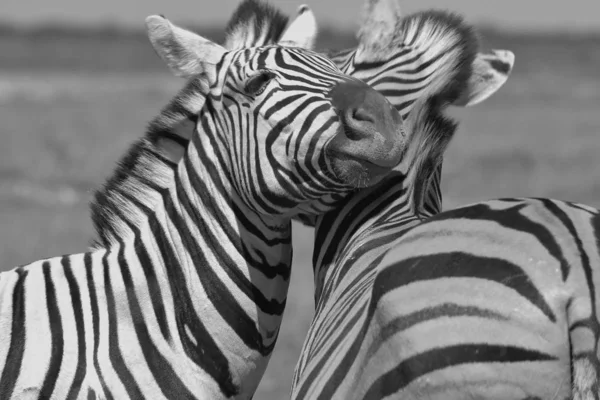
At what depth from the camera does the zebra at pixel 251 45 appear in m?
3.83

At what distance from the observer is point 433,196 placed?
3.87m

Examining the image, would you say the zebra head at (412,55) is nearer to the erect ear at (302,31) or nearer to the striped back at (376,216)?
the striped back at (376,216)

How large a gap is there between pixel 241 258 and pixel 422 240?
1328 mm

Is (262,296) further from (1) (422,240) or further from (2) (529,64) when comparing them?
(2) (529,64)

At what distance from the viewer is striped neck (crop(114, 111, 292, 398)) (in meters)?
3.58

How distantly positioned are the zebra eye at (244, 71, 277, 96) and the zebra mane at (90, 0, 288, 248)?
0.39 metres

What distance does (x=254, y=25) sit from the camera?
4.05m

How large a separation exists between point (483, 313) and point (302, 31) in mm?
2294

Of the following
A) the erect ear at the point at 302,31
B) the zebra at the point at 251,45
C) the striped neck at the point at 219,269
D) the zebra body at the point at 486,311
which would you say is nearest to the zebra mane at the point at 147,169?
the zebra at the point at 251,45

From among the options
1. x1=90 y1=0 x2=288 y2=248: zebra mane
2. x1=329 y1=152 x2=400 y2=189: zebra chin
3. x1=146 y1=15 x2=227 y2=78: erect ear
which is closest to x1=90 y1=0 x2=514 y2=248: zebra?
x1=90 y1=0 x2=288 y2=248: zebra mane

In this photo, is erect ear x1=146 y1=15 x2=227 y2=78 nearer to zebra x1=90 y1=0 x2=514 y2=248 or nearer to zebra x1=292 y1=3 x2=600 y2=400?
zebra x1=90 y1=0 x2=514 y2=248

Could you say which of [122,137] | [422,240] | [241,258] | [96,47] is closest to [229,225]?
[241,258]

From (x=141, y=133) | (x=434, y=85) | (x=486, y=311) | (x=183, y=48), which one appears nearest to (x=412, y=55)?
(x=434, y=85)

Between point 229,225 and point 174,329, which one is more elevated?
point 229,225
